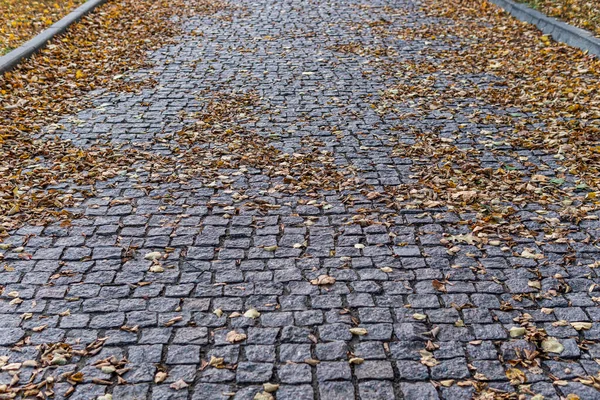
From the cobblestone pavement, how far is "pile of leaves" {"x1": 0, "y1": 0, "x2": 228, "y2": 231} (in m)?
0.29

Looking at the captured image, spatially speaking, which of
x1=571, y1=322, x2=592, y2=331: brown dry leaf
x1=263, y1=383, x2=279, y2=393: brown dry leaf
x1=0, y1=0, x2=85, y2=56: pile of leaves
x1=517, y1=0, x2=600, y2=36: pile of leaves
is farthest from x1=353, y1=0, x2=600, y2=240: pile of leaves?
x1=0, y1=0, x2=85, y2=56: pile of leaves

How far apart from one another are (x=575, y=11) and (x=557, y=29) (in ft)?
3.29

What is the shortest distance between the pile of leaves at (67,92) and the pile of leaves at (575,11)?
593 centimetres

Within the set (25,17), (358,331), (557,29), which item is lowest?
(557,29)

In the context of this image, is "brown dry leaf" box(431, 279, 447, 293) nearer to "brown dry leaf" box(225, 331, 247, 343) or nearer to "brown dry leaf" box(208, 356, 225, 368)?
"brown dry leaf" box(225, 331, 247, 343)

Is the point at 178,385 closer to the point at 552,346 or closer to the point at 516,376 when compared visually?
the point at 516,376

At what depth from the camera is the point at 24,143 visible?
22.0ft

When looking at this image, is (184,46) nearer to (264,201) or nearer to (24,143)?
(24,143)

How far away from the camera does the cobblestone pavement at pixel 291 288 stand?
3.65 m

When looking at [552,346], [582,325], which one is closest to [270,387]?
[552,346]

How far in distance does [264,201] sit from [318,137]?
1.55m

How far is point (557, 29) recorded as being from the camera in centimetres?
1015

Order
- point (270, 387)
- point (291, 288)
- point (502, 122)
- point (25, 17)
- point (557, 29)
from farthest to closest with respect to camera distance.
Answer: point (25, 17)
point (557, 29)
point (502, 122)
point (291, 288)
point (270, 387)

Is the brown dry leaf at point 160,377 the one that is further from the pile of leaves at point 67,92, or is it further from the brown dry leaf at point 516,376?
the pile of leaves at point 67,92
